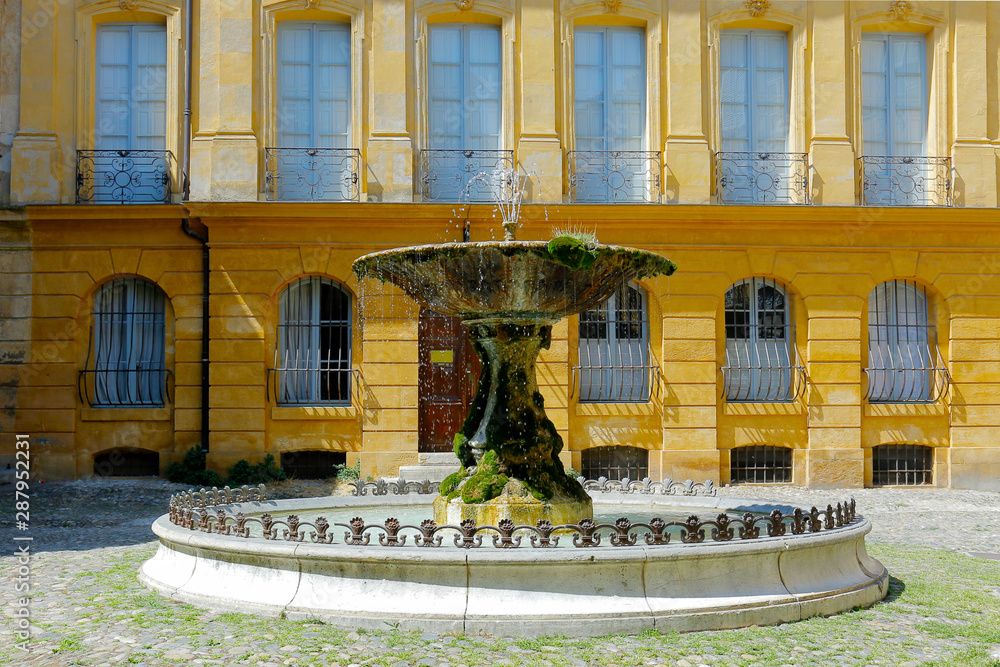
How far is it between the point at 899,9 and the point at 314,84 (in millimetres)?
11147

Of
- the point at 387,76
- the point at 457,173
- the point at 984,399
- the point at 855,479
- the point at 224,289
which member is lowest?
the point at 855,479

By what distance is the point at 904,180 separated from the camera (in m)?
19.0

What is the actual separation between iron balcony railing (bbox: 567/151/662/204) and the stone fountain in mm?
10125

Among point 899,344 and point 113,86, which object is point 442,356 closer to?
point 113,86

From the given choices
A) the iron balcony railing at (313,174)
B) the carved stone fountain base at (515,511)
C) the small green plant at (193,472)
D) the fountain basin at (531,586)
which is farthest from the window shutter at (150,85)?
the fountain basin at (531,586)

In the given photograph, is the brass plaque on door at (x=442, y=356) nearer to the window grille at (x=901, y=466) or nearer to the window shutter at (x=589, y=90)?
the window shutter at (x=589, y=90)

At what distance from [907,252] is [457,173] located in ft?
27.7

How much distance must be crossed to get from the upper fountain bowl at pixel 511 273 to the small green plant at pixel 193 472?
977 cm

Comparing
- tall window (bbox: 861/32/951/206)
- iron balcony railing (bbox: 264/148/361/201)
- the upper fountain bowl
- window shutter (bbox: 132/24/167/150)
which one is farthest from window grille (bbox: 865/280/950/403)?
window shutter (bbox: 132/24/167/150)

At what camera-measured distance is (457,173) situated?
60.3ft

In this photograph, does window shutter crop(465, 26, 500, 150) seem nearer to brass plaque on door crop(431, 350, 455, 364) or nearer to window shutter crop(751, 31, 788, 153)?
brass plaque on door crop(431, 350, 455, 364)

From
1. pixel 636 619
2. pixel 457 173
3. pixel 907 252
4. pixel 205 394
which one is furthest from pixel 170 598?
pixel 907 252

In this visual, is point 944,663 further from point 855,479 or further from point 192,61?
point 192,61

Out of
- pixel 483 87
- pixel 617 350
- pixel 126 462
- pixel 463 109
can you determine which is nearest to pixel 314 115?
pixel 463 109
